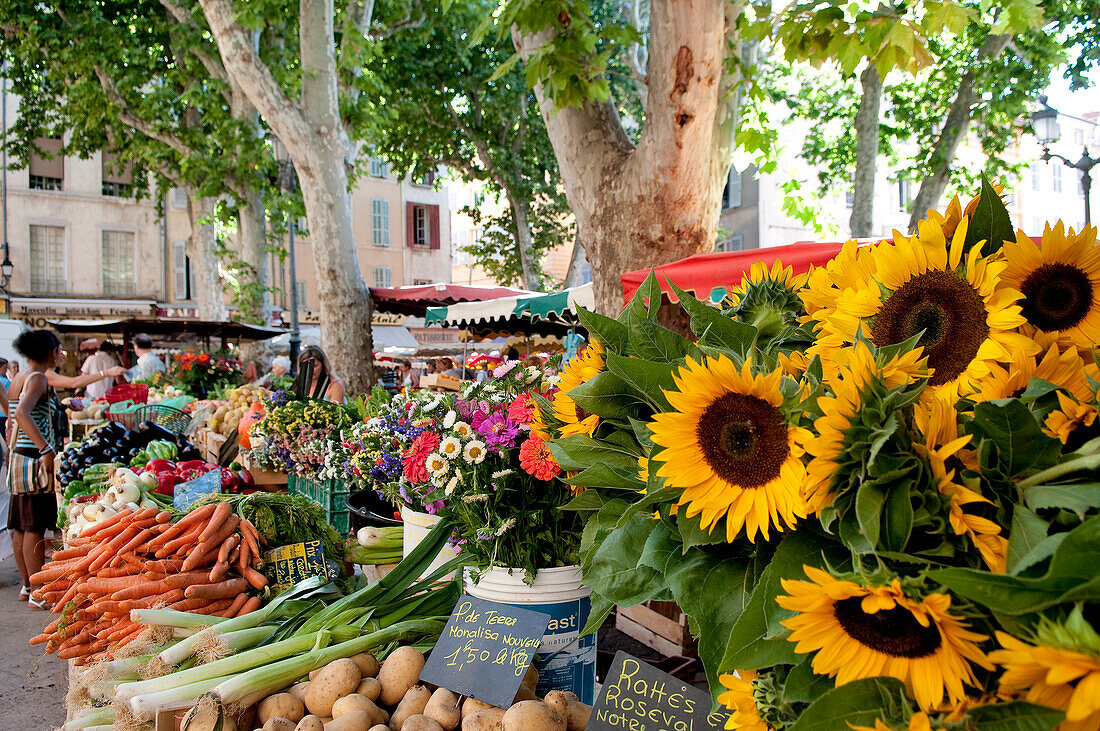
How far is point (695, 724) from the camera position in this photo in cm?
153

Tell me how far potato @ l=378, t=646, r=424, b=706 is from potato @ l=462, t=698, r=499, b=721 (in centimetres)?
22

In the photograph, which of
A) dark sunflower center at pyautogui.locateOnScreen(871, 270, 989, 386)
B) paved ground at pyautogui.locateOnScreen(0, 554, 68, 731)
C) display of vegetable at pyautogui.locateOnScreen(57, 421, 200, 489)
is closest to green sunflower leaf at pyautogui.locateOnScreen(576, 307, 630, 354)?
dark sunflower center at pyautogui.locateOnScreen(871, 270, 989, 386)

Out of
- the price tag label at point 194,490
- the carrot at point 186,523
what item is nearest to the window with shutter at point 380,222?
the price tag label at point 194,490

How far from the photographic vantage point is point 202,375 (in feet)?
37.9

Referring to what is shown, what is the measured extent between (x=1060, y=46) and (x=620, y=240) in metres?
9.95

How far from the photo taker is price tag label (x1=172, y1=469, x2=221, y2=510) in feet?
11.1

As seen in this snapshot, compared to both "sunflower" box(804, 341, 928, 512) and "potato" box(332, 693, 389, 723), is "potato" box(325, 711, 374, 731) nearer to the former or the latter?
"potato" box(332, 693, 389, 723)

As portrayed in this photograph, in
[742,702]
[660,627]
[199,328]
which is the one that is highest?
[199,328]

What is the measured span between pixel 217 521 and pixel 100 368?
32.4 ft

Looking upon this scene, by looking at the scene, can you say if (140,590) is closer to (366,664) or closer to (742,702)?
(366,664)

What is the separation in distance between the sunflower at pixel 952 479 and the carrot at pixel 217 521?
259cm

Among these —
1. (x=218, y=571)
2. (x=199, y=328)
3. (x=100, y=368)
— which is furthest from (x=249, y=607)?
(x=199, y=328)

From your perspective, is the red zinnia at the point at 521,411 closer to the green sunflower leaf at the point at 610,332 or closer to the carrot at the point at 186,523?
the green sunflower leaf at the point at 610,332

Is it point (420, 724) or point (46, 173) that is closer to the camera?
point (420, 724)
